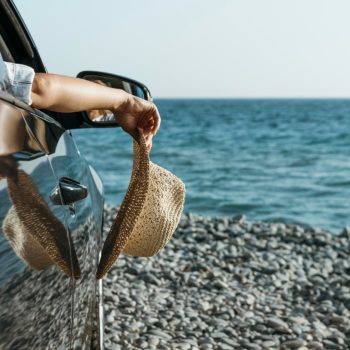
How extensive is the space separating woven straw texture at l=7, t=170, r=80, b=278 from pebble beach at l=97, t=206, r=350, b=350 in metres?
2.55

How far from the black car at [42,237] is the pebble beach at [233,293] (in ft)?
7.28

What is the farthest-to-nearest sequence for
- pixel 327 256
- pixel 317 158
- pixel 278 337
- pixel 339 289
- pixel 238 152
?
pixel 238 152, pixel 317 158, pixel 327 256, pixel 339 289, pixel 278 337

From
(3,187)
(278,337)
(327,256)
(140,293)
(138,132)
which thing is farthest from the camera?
(327,256)

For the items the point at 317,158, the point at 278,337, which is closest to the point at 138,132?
the point at 278,337

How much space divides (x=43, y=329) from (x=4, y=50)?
1254mm

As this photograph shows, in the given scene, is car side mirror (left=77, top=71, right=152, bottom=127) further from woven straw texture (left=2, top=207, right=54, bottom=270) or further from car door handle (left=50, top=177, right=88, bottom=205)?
woven straw texture (left=2, top=207, right=54, bottom=270)

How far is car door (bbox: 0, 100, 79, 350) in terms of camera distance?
1567mm

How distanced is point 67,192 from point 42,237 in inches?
13.9

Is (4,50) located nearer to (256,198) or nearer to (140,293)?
(140,293)

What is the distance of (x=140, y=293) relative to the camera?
5.93 metres

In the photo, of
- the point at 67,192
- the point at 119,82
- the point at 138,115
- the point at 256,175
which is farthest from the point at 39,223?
the point at 256,175

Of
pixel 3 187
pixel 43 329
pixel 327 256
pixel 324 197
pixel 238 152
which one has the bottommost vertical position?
pixel 238 152

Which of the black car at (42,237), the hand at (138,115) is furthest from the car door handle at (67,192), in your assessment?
the hand at (138,115)

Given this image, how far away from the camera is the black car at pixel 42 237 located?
5.20 ft
